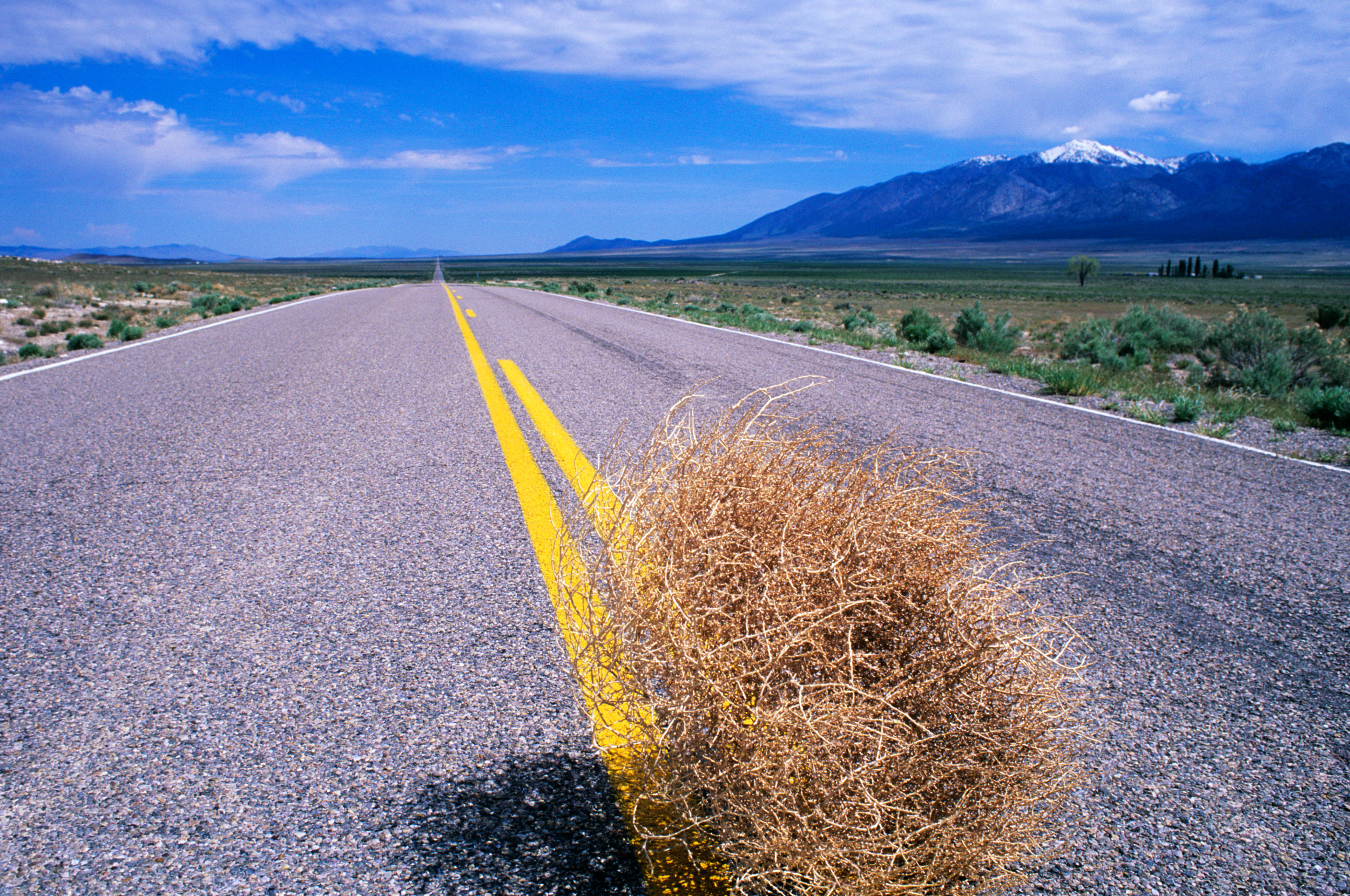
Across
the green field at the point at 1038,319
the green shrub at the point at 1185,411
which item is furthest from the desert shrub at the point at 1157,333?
the green shrub at the point at 1185,411

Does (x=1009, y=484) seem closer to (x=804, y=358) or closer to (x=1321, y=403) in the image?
(x=1321, y=403)

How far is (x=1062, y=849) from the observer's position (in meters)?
1.66

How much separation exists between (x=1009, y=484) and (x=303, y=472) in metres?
3.83

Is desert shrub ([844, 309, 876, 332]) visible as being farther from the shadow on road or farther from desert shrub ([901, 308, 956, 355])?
the shadow on road

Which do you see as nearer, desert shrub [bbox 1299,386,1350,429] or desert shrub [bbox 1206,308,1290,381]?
desert shrub [bbox 1299,386,1350,429]

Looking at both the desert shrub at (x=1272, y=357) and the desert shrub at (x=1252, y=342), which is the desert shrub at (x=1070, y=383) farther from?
the desert shrub at (x=1252, y=342)

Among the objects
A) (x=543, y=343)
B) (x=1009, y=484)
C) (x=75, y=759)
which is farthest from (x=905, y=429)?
(x=543, y=343)

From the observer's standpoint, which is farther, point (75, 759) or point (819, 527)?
point (75, 759)

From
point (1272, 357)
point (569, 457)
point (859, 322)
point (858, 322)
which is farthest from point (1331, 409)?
point (859, 322)

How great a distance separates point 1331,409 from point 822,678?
303 inches

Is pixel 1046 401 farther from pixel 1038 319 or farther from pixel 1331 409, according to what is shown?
pixel 1038 319

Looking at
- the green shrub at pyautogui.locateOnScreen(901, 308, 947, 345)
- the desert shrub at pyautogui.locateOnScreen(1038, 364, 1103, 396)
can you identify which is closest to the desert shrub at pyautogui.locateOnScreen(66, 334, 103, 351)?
the desert shrub at pyautogui.locateOnScreen(1038, 364, 1103, 396)

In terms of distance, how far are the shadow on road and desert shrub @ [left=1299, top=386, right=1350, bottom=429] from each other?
753cm

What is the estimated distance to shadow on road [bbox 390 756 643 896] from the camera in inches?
60.9
